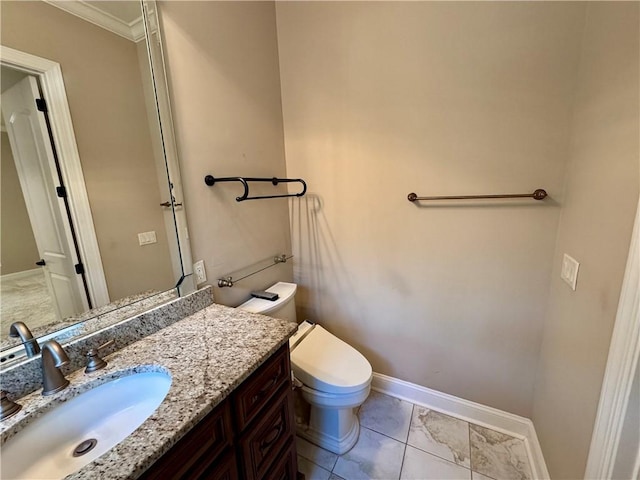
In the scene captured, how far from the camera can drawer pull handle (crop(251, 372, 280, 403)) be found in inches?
37.2

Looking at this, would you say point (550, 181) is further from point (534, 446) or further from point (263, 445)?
point (263, 445)

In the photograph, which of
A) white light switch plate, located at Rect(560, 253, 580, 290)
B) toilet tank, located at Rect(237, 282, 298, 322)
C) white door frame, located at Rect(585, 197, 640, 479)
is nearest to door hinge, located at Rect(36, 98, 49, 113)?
toilet tank, located at Rect(237, 282, 298, 322)

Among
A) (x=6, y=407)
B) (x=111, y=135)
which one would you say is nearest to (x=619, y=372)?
(x=6, y=407)

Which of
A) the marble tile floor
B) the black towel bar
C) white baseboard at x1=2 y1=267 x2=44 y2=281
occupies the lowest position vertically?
the marble tile floor

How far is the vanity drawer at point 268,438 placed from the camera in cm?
92

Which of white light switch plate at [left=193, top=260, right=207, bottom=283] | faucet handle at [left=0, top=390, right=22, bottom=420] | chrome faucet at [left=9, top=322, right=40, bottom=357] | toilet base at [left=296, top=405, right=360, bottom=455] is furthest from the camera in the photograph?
toilet base at [left=296, top=405, right=360, bottom=455]

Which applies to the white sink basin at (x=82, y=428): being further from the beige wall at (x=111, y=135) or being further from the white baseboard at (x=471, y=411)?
the white baseboard at (x=471, y=411)

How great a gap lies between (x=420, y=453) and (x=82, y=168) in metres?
2.12

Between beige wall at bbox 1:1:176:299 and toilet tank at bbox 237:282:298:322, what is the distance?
46 centimetres

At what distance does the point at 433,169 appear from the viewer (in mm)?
1486

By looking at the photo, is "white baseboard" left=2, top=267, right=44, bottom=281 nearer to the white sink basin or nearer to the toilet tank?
the white sink basin

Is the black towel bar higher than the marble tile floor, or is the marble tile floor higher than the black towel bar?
the black towel bar

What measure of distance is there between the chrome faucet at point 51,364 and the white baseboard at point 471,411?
1.73 m

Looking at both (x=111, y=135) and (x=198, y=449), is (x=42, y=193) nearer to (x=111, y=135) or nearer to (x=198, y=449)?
(x=111, y=135)
